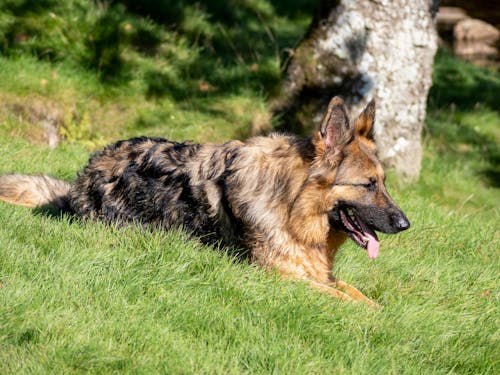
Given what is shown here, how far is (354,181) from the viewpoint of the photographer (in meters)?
5.18

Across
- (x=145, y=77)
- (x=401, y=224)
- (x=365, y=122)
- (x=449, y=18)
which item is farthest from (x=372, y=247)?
(x=449, y=18)

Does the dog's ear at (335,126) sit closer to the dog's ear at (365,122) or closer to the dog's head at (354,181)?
the dog's head at (354,181)

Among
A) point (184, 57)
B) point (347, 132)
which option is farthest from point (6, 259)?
point (184, 57)

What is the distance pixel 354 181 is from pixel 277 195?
1.84ft

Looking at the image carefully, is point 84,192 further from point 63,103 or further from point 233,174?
point 63,103

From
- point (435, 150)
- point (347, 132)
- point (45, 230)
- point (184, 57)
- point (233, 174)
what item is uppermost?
point (347, 132)

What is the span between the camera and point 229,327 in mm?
4203

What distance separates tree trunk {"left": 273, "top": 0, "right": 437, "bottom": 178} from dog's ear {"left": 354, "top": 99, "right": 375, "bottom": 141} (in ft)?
12.1

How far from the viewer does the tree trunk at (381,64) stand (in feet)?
29.2

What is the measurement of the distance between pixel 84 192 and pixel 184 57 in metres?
4.85

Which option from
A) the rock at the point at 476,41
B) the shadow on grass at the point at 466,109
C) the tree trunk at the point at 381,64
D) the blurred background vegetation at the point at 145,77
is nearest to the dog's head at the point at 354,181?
the tree trunk at the point at 381,64

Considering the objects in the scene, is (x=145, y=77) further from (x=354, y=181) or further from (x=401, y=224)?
(x=401, y=224)

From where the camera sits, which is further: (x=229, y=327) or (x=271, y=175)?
(x=271, y=175)

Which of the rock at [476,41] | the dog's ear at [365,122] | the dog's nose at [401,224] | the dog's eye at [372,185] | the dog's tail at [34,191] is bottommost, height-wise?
the rock at [476,41]
